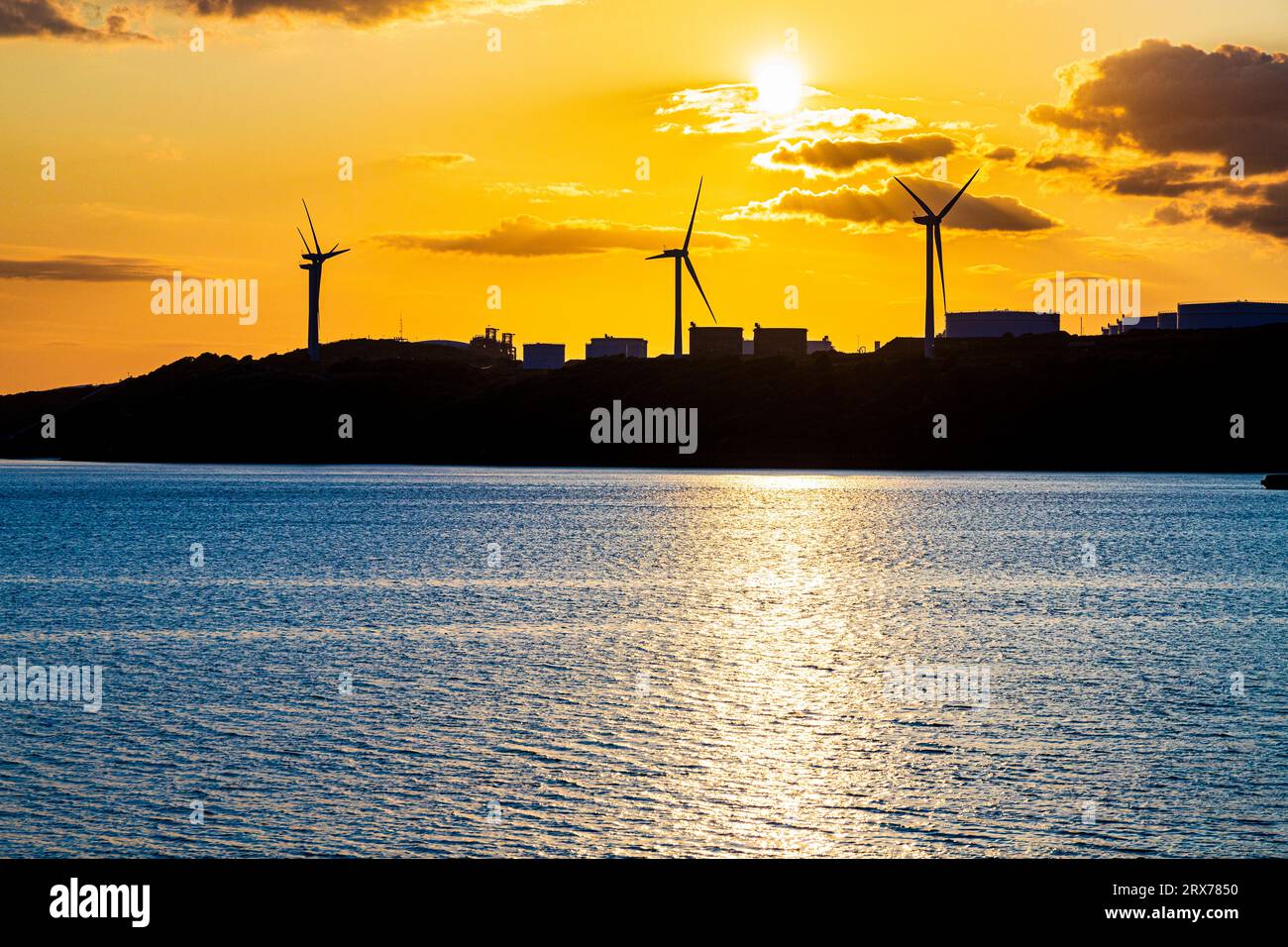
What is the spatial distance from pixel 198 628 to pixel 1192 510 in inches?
6108

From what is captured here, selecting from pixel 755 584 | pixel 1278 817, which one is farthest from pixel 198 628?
pixel 1278 817

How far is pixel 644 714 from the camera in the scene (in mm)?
45781

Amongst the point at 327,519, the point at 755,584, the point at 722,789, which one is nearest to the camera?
the point at 722,789

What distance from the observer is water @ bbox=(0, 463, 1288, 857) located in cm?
3195

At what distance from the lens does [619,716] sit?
45.3m

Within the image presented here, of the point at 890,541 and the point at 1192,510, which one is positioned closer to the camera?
the point at 890,541

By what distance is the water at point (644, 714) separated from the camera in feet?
105

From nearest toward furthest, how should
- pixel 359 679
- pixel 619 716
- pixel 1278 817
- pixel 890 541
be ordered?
1. pixel 1278 817
2. pixel 619 716
3. pixel 359 679
4. pixel 890 541

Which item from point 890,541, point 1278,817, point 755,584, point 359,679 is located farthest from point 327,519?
point 1278,817

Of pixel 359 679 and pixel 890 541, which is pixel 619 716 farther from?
pixel 890 541
